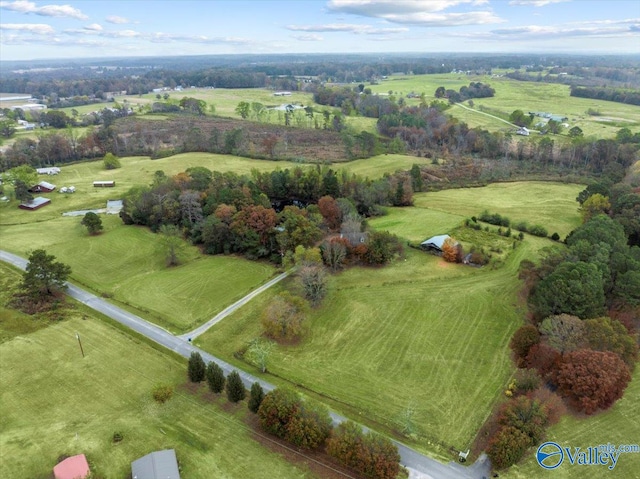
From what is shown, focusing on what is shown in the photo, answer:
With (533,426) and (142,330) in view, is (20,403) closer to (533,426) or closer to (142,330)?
(142,330)

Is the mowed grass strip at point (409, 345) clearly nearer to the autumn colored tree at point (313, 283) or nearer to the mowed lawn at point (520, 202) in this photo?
the autumn colored tree at point (313, 283)

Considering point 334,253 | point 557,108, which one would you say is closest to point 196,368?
point 334,253

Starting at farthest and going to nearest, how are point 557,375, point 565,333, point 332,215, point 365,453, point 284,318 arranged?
point 332,215 < point 284,318 < point 565,333 < point 557,375 < point 365,453

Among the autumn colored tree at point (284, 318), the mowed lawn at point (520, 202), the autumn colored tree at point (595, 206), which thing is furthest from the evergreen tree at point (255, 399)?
the autumn colored tree at point (595, 206)

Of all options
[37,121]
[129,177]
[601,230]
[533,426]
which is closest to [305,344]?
[533,426]

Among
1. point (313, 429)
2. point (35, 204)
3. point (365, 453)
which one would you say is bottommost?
point (313, 429)

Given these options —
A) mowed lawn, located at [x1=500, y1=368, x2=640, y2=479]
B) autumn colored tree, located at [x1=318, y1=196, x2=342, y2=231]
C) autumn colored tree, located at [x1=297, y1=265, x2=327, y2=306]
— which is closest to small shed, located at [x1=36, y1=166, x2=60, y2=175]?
autumn colored tree, located at [x1=318, y1=196, x2=342, y2=231]

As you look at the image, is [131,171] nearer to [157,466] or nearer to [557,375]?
[157,466]
